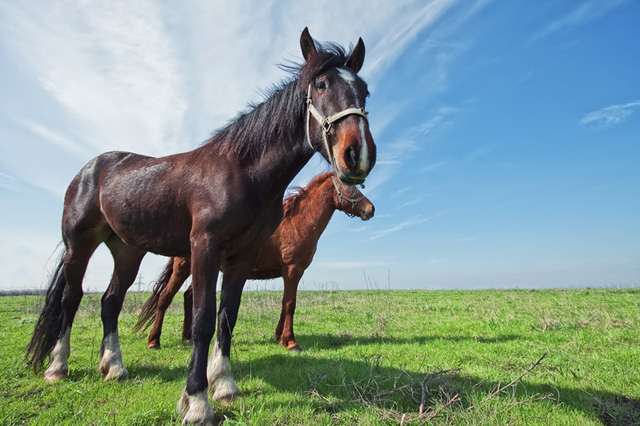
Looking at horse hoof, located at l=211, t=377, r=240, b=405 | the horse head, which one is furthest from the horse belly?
the horse head

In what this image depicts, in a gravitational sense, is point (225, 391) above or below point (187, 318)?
below

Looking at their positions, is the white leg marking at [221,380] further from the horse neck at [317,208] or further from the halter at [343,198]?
the halter at [343,198]

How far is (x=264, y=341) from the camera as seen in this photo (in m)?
7.17

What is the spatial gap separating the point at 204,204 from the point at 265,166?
2.23ft

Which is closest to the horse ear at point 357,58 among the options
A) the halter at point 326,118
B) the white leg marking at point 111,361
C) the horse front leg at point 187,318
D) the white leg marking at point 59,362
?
the halter at point 326,118

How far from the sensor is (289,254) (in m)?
6.98

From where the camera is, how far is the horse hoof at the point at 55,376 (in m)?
4.56

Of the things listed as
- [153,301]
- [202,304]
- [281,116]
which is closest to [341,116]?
[281,116]

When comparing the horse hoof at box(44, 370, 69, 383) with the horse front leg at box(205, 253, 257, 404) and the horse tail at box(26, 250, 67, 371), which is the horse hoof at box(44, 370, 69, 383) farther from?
the horse front leg at box(205, 253, 257, 404)

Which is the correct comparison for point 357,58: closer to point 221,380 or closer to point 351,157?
point 351,157

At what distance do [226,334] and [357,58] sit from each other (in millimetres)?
3120

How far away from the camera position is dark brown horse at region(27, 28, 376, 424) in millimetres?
3123

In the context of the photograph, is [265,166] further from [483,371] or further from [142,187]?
[483,371]

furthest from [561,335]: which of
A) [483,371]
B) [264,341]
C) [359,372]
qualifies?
[264,341]
